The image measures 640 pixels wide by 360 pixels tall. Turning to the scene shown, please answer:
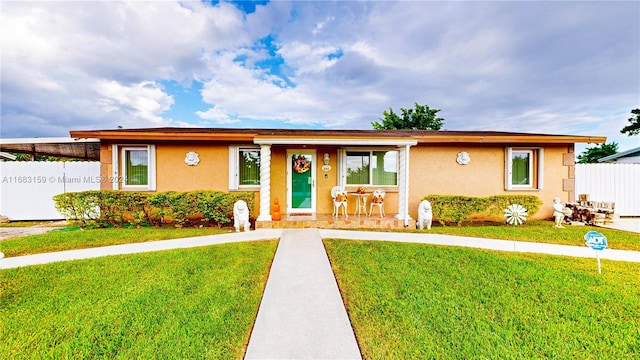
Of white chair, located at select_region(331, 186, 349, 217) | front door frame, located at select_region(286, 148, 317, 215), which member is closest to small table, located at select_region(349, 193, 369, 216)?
white chair, located at select_region(331, 186, 349, 217)

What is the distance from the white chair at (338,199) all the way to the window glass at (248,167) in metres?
2.51

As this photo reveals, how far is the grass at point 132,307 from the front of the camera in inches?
85.0

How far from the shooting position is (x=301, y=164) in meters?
8.28

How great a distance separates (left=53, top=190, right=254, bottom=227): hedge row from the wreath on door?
1879 millimetres

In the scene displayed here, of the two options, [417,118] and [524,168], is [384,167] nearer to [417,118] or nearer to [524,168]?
[524,168]

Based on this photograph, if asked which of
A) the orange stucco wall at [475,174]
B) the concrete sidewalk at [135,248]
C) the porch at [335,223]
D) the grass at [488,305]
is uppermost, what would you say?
the orange stucco wall at [475,174]

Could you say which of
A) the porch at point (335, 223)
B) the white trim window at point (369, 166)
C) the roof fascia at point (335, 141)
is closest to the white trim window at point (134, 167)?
the roof fascia at point (335, 141)

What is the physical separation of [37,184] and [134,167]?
3751mm

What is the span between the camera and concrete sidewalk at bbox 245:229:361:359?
84.0 inches

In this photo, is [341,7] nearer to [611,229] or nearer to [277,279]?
[277,279]

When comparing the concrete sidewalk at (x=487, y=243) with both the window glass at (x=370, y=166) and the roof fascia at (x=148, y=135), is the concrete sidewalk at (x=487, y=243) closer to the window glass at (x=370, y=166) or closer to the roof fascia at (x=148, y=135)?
the window glass at (x=370, y=166)

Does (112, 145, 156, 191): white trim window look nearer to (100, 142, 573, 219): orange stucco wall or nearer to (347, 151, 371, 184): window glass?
(100, 142, 573, 219): orange stucco wall

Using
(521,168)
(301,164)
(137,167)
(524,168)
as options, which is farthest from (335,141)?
(524,168)

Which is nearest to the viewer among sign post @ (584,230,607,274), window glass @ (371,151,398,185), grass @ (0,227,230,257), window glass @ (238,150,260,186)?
sign post @ (584,230,607,274)
